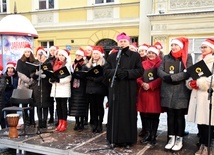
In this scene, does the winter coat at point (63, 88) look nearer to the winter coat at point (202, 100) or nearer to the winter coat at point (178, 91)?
the winter coat at point (178, 91)

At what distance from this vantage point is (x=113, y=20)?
1290cm

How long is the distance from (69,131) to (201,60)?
2861mm

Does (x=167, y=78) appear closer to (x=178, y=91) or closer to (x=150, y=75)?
(x=178, y=91)

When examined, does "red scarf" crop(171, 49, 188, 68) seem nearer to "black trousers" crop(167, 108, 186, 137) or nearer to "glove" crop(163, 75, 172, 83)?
"glove" crop(163, 75, 172, 83)

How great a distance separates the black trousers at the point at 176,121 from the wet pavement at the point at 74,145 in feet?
0.99

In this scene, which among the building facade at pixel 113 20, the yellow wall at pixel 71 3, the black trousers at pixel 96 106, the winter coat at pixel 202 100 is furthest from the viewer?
the yellow wall at pixel 71 3

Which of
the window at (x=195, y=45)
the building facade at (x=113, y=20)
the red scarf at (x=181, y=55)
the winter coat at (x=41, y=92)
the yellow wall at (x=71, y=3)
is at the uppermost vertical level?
the yellow wall at (x=71, y=3)

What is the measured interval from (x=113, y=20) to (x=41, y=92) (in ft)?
26.3

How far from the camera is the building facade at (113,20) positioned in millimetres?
11125

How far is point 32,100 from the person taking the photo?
5.50m

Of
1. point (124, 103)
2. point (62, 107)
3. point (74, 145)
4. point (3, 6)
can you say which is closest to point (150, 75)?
point (124, 103)

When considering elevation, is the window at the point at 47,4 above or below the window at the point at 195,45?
above

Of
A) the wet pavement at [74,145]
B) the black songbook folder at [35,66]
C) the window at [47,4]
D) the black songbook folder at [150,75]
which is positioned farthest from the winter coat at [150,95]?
the window at [47,4]

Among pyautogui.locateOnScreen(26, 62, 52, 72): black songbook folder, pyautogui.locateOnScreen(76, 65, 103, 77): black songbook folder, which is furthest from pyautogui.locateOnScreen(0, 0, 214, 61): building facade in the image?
pyautogui.locateOnScreen(76, 65, 103, 77): black songbook folder
